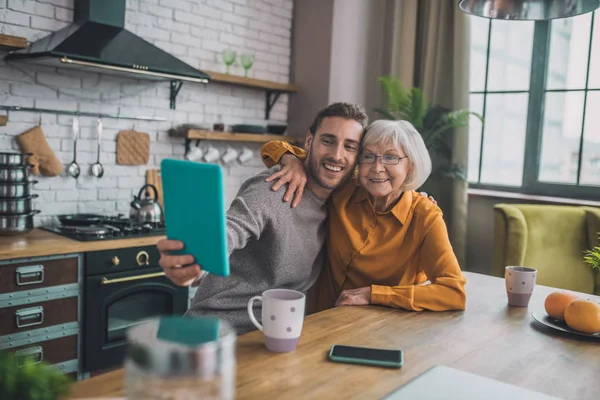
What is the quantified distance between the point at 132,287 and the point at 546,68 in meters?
3.05

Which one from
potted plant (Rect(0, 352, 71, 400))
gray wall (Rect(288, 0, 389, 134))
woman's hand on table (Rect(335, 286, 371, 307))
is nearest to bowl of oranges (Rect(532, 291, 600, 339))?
woman's hand on table (Rect(335, 286, 371, 307))

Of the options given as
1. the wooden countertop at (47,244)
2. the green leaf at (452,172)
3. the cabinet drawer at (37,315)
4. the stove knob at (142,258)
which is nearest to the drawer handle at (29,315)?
the cabinet drawer at (37,315)

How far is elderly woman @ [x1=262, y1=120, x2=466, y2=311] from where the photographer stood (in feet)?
5.86

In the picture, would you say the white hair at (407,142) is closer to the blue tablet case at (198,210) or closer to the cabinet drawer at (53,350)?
the blue tablet case at (198,210)

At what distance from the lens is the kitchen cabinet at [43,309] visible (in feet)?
7.99

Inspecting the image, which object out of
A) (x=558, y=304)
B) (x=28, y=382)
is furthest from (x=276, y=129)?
(x=28, y=382)

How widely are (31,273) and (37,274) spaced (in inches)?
1.1

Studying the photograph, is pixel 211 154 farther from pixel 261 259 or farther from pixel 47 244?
pixel 261 259

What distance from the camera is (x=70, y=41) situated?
8.96 ft

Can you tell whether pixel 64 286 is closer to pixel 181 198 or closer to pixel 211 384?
pixel 181 198

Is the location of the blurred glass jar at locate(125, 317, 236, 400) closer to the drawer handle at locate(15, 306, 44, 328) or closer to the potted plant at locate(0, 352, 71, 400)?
the potted plant at locate(0, 352, 71, 400)

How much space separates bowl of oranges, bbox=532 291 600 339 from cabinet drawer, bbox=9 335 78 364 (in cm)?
206

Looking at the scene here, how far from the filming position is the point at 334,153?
72.1 inches

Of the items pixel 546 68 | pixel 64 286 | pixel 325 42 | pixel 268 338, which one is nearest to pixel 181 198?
pixel 268 338
